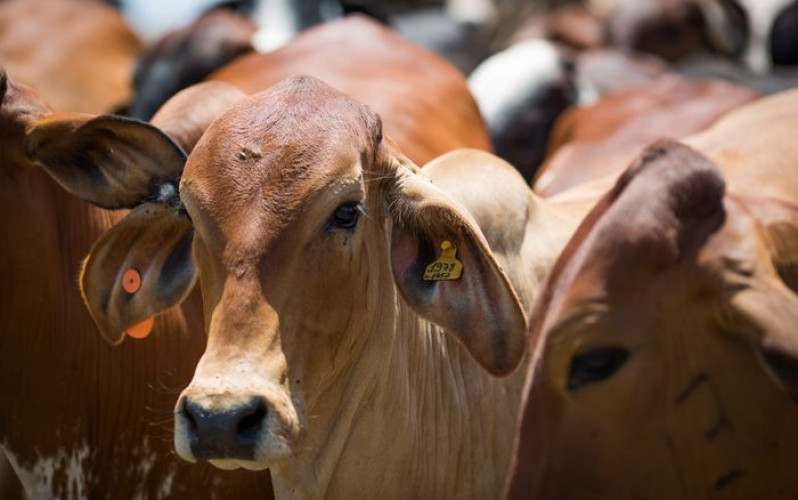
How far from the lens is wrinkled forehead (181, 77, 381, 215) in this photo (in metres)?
3.63

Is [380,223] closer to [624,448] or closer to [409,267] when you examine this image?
[409,267]

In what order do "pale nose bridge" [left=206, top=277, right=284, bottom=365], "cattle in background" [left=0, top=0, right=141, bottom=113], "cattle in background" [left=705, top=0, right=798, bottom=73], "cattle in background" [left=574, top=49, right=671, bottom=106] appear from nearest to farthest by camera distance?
1. "pale nose bridge" [left=206, top=277, right=284, bottom=365]
2. "cattle in background" [left=574, top=49, right=671, bottom=106]
3. "cattle in background" [left=0, top=0, right=141, bottom=113]
4. "cattle in background" [left=705, top=0, right=798, bottom=73]

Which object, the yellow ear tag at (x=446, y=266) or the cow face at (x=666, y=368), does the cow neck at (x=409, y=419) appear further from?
the cow face at (x=666, y=368)

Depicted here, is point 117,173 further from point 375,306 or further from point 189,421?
point 189,421

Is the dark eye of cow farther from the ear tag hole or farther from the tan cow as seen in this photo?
the ear tag hole

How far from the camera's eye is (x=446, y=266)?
12.5ft

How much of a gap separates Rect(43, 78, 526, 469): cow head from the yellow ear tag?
0.02 meters

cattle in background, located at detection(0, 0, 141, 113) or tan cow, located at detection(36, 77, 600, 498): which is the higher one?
tan cow, located at detection(36, 77, 600, 498)

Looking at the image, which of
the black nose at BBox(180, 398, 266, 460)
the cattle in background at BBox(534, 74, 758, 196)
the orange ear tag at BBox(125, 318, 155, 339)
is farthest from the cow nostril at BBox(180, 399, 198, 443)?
the cattle in background at BBox(534, 74, 758, 196)

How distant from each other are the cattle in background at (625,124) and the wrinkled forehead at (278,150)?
6.94 ft

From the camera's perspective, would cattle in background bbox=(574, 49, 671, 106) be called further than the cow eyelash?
Yes

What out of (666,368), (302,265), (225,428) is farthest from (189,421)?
(666,368)

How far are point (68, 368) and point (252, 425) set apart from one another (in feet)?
4.36

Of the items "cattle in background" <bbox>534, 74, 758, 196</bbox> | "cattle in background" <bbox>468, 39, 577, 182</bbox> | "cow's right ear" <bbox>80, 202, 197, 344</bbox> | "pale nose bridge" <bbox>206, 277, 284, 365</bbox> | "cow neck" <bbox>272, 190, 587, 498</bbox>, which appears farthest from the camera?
"cattle in background" <bbox>468, 39, 577, 182</bbox>
